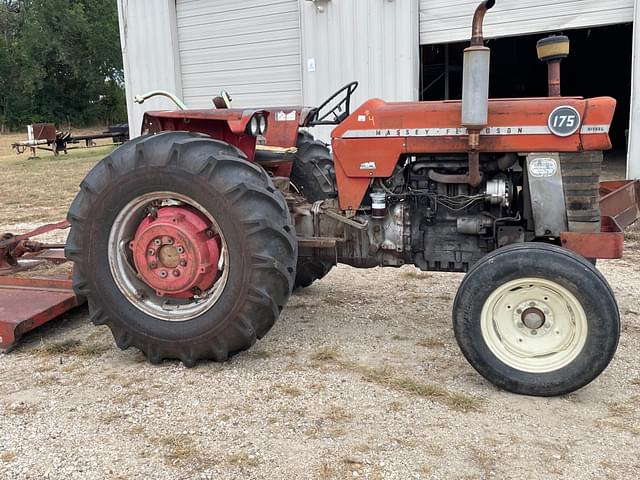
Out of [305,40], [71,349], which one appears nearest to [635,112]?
[305,40]

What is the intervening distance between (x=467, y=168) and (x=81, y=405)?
92.6 inches

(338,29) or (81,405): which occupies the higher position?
(338,29)

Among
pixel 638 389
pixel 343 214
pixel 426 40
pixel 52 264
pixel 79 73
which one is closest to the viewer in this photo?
pixel 638 389

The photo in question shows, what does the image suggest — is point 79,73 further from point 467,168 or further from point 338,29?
point 467,168

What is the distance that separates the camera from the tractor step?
3.60 m

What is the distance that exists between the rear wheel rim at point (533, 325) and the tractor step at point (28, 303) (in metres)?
2.57

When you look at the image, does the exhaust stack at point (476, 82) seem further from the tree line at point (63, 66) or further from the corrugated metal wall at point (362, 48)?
the tree line at point (63, 66)

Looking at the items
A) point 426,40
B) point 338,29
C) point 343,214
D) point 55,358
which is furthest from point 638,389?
point 338,29

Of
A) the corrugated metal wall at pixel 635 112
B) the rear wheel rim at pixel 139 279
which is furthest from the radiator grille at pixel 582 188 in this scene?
the corrugated metal wall at pixel 635 112

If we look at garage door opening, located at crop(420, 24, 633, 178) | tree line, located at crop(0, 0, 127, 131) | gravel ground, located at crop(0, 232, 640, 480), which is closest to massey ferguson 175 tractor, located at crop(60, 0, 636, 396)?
gravel ground, located at crop(0, 232, 640, 480)

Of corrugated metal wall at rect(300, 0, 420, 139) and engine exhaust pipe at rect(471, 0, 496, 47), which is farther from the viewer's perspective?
corrugated metal wall at rect(300, 0, 420, 139)

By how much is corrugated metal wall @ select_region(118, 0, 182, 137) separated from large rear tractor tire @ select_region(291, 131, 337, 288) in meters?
6.64

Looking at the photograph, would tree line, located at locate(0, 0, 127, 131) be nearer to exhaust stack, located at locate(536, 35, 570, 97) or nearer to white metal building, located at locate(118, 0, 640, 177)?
white metal building, located at locate(118, 0, 640, 177)

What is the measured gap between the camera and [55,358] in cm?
356
